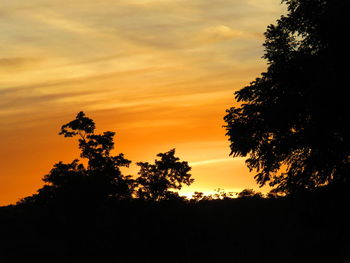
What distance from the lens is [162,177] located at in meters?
46.7

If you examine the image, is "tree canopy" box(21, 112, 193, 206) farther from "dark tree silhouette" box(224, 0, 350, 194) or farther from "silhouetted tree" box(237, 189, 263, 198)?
"silhouetted tree" box(237, 189, 263, 198)

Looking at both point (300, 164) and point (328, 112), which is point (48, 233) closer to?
point (300, 164)

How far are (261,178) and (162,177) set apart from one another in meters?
7.53

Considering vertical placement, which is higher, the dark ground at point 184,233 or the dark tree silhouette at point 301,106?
the dark tree silhouette at point 301,106

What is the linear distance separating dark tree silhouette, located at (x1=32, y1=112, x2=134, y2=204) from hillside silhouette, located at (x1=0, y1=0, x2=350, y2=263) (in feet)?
0.24

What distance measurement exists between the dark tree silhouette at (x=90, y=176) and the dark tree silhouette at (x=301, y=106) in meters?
9.56

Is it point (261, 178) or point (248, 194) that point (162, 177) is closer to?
point (261, 178)

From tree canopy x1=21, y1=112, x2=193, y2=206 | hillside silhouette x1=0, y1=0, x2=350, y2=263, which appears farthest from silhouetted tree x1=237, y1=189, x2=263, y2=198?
tree canopy x1=21, y1=112, x2=193, y2=206

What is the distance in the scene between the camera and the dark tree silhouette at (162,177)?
46531mm

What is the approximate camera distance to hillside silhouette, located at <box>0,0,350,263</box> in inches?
1554

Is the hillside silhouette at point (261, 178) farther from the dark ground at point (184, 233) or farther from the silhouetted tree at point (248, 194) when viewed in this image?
the silhouetted tree at point (248, 194)

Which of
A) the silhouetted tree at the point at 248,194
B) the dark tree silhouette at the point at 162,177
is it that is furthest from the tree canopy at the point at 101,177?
the silhouetted tree at the point at 248,194

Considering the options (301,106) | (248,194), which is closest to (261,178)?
(301,106)

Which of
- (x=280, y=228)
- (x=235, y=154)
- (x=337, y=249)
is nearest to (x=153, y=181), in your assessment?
(x=235, y=154)
